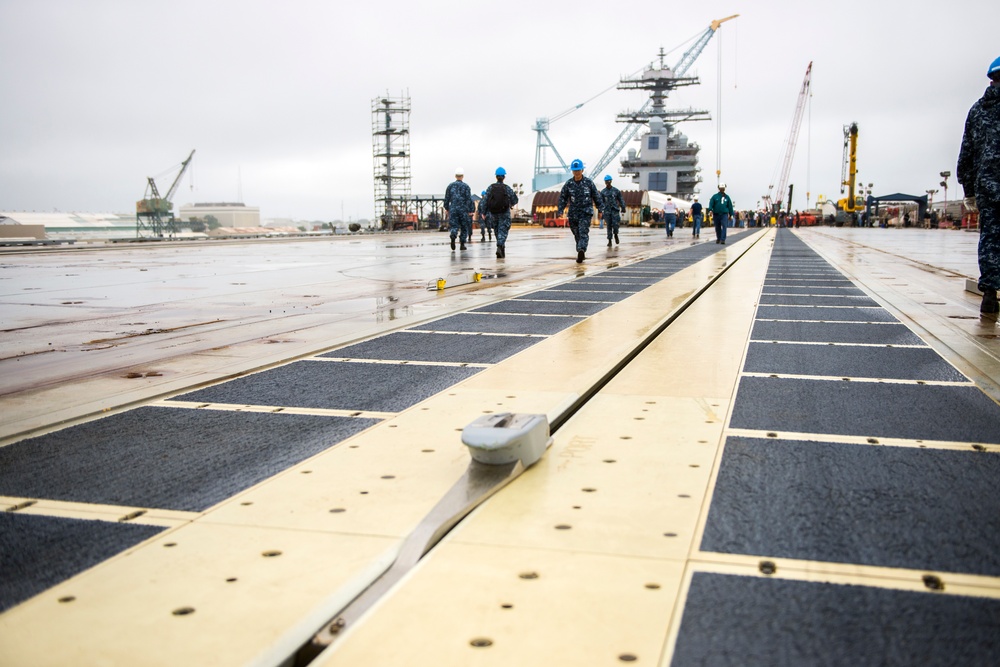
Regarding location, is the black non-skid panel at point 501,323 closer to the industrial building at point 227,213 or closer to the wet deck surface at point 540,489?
the wet deck surface at point 540,489

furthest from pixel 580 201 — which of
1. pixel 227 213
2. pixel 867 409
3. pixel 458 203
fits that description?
pixel 227 213

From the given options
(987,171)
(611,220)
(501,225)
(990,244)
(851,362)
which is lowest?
(851,362)

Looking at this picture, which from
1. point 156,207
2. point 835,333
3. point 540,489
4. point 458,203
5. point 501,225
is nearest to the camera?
point 540,489

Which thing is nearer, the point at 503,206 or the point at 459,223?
the point at 503,206

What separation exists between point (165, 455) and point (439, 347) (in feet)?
9.97

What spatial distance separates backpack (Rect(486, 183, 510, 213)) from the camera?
18469mm

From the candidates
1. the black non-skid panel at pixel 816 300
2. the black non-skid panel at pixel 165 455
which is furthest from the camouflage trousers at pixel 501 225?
the black non-skid panel at pixel 165 455

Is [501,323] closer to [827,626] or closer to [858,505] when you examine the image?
[858,505]

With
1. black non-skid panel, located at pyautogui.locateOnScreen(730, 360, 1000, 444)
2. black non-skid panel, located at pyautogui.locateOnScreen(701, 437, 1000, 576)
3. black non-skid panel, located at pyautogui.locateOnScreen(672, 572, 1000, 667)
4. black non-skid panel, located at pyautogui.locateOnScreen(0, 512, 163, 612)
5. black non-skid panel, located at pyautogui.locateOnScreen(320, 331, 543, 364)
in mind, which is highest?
black non-skid panel, located at pyautogui.locateOnScreen(320, 331, 543, 364)

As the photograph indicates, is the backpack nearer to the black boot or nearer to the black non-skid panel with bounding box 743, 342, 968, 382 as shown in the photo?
the black boot

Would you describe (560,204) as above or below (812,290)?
above

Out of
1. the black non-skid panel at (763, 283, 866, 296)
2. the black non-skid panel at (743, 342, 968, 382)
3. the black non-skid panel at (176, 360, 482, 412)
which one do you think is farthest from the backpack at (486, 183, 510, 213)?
the black non-skid panel at (176, 360, 482, 412)

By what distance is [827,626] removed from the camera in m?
2.01

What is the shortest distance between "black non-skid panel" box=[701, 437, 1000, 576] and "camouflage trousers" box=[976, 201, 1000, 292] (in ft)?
17.7
